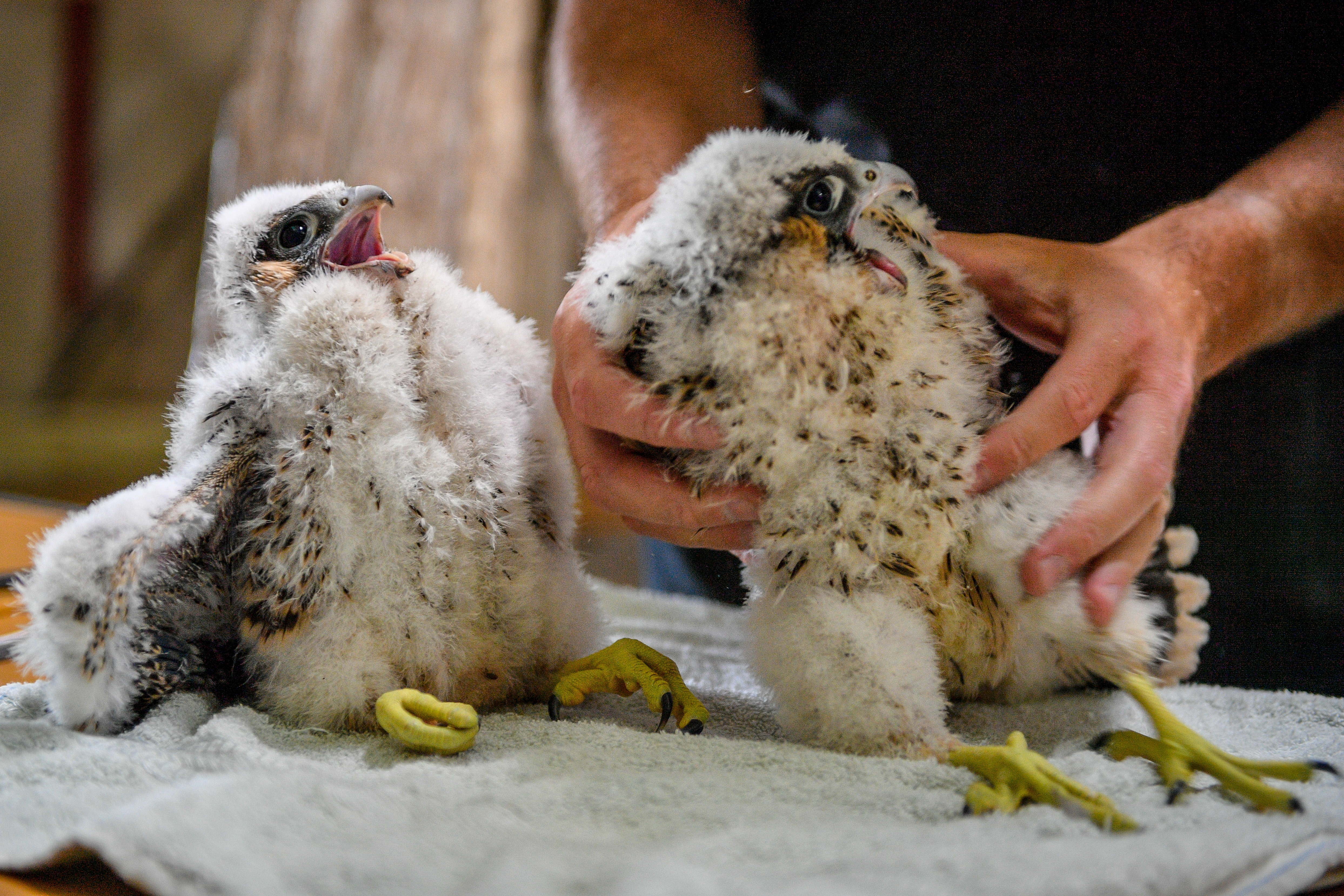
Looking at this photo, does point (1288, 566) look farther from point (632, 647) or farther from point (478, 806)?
point (478, 806)

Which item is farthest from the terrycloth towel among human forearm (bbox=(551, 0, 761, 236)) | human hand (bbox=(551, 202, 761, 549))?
human forearm (bbox=(551, 0, 761, 236))

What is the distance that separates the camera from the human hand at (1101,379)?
1.03 m

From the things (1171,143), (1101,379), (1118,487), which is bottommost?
(1118,487)

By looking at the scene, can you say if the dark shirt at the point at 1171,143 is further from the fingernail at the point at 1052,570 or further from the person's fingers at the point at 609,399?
the person's fingers at the point at 609,399

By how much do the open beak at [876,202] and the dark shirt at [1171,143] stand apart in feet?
0.48

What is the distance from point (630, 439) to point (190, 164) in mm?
3383

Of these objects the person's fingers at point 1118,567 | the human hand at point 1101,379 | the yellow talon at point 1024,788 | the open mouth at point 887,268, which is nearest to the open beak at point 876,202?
the open mouth at point 887,268

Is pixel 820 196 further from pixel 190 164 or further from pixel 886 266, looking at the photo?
pixel 190 164

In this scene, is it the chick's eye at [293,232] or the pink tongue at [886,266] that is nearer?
the pink tongue at [886,266]

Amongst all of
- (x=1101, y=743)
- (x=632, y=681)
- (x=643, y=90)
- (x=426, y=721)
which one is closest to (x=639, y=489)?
(x=632, y=681)

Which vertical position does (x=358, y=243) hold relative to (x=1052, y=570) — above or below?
above

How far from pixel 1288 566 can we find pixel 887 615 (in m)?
0.82

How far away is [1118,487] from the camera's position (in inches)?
40.7

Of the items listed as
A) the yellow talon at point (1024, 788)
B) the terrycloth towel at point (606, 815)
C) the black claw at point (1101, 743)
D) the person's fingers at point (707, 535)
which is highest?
the person's fingers at point (707, 535)
